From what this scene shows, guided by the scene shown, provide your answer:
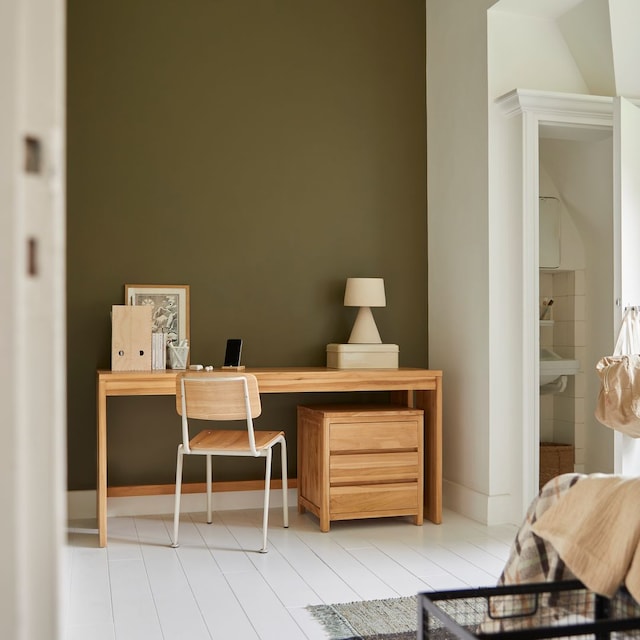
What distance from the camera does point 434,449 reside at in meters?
4.05

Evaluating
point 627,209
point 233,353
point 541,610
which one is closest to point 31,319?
point 541,610

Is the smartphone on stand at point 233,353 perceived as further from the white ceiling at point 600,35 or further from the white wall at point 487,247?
the white ceiling at point 600,35

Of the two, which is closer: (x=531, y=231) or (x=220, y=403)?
(x=220, y=403)

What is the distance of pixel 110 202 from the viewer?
13.7 feet

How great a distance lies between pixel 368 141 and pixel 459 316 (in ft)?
3.66

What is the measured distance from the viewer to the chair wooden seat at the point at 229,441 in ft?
11.6

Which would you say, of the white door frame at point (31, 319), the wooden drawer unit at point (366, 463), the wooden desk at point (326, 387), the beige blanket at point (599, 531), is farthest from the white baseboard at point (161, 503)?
the white door frame at point (31, 319)

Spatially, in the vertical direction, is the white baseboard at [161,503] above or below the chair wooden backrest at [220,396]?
below

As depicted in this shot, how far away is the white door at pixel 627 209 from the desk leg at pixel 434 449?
85 cm

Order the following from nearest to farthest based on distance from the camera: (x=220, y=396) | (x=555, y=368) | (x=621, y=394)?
(x=621, y=394) → (x=220, y=396) → (x=555, y=368)

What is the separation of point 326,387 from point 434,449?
2.13 feet

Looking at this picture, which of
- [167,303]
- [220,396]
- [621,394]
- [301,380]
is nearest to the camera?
[621,394]

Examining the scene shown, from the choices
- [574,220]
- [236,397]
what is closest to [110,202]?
[236,397]

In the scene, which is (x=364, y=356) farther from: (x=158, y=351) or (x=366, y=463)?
(x=158, y=351)
